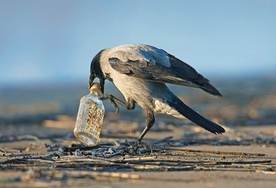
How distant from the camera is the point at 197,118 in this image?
8.55 metres

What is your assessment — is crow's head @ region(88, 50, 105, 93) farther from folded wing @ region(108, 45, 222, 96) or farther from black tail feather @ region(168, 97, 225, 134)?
black tail feather @ region(168, 97, 225, 134)

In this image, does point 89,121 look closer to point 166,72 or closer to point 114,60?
point 114,60

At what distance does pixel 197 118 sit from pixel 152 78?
0.71m

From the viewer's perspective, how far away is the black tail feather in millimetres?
8422

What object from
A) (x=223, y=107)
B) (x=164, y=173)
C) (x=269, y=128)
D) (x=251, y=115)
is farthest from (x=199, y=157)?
(x=223, y=107)

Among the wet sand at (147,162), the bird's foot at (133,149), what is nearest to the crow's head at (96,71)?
the wet sand at (147,162)

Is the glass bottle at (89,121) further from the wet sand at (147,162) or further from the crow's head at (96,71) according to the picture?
the crow's head at (96,71)

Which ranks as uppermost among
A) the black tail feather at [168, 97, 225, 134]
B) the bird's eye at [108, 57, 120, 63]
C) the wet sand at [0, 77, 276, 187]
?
the bird's eye at [108, 57, 120, 63]

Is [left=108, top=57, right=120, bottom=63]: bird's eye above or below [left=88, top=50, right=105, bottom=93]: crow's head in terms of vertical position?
above

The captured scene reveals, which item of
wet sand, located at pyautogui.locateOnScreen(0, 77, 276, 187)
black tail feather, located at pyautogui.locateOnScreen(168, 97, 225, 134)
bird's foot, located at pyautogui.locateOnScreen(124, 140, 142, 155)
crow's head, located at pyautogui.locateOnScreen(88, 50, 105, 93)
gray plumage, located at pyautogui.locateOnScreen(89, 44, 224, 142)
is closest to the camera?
wet sand, located at pyautogui.locateOnScreen(0, 77, 276, 187)

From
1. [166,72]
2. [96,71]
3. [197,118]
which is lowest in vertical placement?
[197,118]

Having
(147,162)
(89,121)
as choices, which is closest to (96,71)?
(89,121)

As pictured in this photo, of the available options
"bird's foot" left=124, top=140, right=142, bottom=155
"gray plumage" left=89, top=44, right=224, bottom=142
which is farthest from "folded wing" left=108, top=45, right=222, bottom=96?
"bird's foot" left=124, top=140, right=142, bottom=155

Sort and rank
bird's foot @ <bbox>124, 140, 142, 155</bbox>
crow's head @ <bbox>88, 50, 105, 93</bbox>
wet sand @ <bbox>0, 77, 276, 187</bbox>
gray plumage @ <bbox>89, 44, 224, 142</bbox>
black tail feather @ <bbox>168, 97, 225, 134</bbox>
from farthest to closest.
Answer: crow's head @ <bbox>88, 50, 105, 93</bbox>
gray plumage @ <bbox>89, 44, 224, 142</bbox>
black tail feather @ <bbox>168, 97, 225, 134</bbox>
bird's foot @ <bbox>124, 140, 142, 155</bbox>
wet sand @ <bbox>0, 77, 276, 187</bbox>
